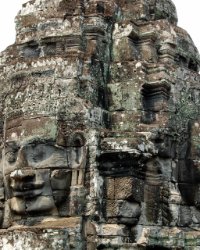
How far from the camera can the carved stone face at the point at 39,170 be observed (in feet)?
36.6

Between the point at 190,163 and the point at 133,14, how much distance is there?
132 inches

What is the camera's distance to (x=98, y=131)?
1119cm

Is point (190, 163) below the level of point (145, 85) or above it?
below

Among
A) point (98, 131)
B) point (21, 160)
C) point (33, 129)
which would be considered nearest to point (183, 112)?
point (98, 131)

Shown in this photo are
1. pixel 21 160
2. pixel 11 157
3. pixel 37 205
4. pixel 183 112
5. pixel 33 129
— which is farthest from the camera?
pixel 183 112

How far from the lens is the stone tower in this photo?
10.9 metres

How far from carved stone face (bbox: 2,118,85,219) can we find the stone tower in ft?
0.06

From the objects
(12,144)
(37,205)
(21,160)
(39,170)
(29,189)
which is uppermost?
(12,144)

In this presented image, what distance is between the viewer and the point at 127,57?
40.8 ft

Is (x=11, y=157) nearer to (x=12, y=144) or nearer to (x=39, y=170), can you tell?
(x=12, y=144)

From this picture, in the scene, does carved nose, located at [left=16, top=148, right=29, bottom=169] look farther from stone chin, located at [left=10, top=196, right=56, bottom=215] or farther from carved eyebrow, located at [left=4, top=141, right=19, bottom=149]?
stone chin, located at [left=10, top=196, right=56, bottom=215]

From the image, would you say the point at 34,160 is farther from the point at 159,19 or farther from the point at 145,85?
the point at 159,19

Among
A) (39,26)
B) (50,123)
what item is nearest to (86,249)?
(50,123)

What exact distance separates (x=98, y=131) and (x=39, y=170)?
1209 millimetres
